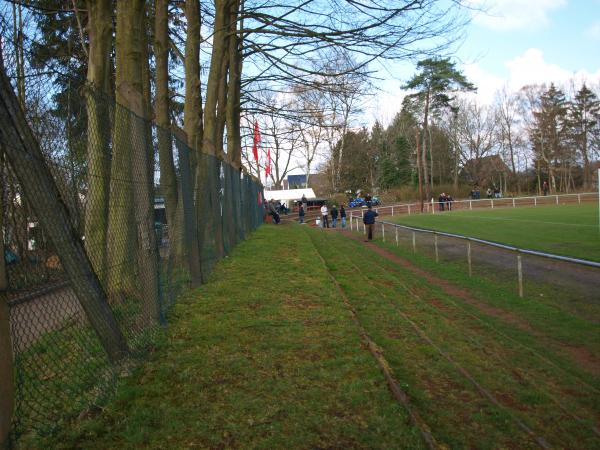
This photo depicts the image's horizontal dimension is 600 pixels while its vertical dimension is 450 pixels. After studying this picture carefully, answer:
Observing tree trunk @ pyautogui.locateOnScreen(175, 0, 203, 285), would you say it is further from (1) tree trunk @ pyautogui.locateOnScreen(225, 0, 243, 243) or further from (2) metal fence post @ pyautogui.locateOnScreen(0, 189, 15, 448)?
(2) metal fence post @ pyautogui.locateOnScreen(0, 189, 15, 448)

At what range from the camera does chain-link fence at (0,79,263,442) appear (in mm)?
3449

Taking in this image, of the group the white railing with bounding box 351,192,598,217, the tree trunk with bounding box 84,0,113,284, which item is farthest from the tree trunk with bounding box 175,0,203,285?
the white railing with bounding box 351,192,598,217

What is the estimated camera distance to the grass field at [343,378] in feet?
12.6

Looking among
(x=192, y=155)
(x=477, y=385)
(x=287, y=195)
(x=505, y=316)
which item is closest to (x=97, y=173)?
(x=477, y=385)

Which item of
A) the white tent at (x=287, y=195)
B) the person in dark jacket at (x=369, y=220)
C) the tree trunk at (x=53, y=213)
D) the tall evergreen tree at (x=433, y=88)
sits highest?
the tall evergreen tree at (x=433, y=88)

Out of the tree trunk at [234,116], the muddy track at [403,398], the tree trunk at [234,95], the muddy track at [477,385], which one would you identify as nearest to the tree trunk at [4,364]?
the muddy track at [403,398]

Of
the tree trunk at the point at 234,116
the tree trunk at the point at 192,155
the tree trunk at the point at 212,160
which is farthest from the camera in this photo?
the tree trunk at the point at 234,116

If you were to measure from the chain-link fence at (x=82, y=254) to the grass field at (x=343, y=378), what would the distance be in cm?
31

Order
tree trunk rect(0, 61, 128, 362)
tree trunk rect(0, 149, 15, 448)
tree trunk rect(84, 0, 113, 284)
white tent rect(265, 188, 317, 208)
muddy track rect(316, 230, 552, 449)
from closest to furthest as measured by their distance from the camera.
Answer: tree trunk rect(0, 149, 15, 448), tree trunk rect(0, 61, 128, 362), muddy track rect(316, 230, 552, 449), tree trunk rect(84, 0, 113, 284), white tent rect(265, 188, 317, 208)

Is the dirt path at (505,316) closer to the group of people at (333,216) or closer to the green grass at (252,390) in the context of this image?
the green grass at (252,390)

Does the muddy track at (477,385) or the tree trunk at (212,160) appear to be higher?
the tree trunk at (212,160)

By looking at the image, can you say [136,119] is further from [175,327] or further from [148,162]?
[175,327]

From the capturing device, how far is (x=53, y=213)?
3.62m

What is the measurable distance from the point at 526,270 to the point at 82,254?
12.7 meters
